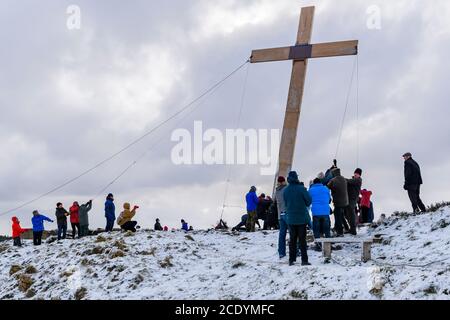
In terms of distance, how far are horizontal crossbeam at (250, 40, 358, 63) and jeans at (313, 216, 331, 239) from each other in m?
7.11

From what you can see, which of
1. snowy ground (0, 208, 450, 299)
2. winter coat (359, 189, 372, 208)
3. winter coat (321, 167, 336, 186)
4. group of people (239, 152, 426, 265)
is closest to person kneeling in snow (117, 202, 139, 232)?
snowy ground (0, 208, 450, 299)

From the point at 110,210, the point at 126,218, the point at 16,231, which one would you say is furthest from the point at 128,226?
the point at 16,231

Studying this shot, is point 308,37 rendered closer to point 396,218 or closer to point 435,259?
point 396,218

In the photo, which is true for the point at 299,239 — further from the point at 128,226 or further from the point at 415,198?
the point at 128,226

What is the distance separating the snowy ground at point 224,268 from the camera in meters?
10.3

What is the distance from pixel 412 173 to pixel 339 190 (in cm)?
293

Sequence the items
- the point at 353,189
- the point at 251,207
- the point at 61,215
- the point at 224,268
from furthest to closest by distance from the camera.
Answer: the point at 61,215, the point at 251,207, the point at 353,189, the point at 224,268

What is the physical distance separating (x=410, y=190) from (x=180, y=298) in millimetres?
8589

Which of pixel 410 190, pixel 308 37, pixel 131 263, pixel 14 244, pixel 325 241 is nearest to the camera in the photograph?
pixel 325 241

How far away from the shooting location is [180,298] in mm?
12039

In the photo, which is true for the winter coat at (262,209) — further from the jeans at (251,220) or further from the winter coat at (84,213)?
the winter coat at (84,213)

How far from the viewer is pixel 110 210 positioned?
21000mm

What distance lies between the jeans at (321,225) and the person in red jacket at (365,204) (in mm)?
5491
